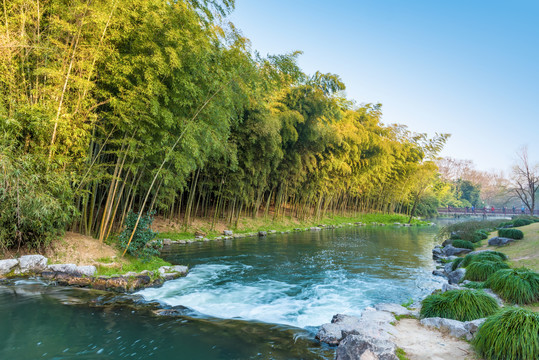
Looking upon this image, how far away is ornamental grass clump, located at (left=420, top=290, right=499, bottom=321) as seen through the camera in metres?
3.98

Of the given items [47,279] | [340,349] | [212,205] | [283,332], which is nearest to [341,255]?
[283,332]

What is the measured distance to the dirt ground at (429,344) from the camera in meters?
3.09

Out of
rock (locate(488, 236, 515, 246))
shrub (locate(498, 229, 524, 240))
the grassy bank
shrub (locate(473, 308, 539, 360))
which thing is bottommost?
the grassy bank

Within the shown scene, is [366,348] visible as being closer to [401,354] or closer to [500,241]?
[401,354]

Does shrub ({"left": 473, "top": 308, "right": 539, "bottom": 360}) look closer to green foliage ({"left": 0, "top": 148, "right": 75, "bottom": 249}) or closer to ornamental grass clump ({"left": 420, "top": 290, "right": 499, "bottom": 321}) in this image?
ornamental grass clump ({"left": 420, "top": 290, "right": 499, "bottom": 321})

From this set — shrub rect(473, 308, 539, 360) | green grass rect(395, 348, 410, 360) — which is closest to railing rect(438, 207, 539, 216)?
shrub rect(473, 308, 539, 360)

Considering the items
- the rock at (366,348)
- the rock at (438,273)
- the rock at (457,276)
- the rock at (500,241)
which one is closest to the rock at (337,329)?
the rock at (366,348)

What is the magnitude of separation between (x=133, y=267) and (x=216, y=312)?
279 centimetres

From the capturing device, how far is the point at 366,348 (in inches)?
121

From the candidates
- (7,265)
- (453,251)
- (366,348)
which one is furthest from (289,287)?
(453,251)

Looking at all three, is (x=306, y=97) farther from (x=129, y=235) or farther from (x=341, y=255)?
(x=129, y=235)

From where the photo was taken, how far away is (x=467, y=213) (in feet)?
151

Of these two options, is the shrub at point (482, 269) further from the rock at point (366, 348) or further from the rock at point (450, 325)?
the rock at point (366, 348)

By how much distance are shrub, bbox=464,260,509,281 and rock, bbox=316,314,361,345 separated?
3397 mm
